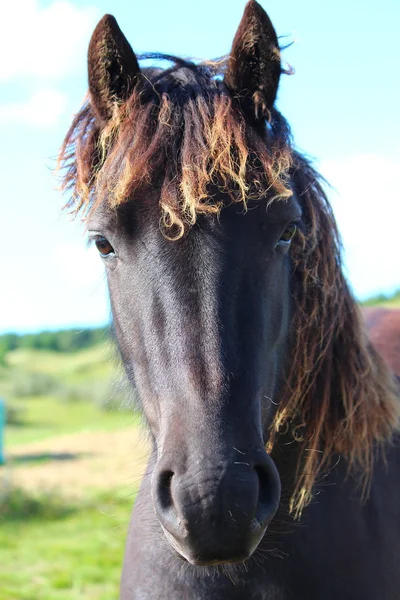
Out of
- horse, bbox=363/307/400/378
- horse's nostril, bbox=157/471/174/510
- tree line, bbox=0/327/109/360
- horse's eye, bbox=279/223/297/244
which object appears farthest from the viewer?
tree line, bbox=0/327/109/360

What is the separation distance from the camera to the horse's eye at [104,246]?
8.32ft

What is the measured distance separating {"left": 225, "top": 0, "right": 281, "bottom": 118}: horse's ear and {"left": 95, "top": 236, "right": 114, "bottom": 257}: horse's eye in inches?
31.3

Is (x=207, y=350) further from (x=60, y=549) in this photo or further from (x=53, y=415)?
(x=53, y=415)

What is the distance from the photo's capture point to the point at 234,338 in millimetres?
2117

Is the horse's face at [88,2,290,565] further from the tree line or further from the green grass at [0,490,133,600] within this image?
the tree line

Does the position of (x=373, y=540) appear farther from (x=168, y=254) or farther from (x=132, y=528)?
(x=168, y=254)

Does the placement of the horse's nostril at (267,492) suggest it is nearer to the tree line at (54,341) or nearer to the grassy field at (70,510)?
the grassy field at (70,510)

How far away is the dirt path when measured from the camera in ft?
42.6

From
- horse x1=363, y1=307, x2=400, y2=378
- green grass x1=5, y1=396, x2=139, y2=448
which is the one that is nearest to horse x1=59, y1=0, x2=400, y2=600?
horse x1=363, y1=307, x2=400, y2=378

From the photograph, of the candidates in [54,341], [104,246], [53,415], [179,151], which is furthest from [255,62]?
[54,341]

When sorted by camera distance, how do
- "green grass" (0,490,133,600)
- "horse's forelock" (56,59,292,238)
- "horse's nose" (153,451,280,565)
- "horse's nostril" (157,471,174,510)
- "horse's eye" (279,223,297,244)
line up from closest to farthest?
"horse's nose" (153,451,280,565) < "horse's nostril" (157,471,174,510) < "horse's forelock" (56,59,292,238) < "horse's eye" (279,223,297,244) < "green grass" (0,490,133,600)

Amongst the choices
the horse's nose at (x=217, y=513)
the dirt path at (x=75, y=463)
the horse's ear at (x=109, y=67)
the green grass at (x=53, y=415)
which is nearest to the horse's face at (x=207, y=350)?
the horse's nose at (x=217, y=513)

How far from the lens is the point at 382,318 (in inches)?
199

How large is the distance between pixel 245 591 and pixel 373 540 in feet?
2.05
